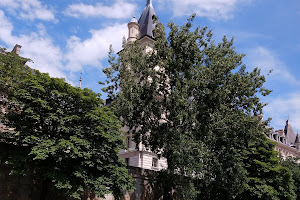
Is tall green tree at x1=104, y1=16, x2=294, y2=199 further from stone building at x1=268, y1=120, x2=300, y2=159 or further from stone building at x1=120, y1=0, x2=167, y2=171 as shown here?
stone building at x1=268, y1=120, x2=300, y2=159

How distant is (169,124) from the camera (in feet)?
70.3

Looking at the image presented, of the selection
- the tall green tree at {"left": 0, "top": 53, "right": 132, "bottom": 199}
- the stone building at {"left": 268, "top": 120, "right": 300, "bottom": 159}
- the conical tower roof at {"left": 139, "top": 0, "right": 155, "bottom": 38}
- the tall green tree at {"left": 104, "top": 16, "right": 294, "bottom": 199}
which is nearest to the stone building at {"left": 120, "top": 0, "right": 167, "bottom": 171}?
the conical tower roof at {"left": 139, "top": 0, "right": 155, "bottom": 38}

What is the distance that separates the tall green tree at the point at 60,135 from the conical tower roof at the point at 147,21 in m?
28.8

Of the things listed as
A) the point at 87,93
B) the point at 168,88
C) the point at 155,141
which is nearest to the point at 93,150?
the point at 87,93

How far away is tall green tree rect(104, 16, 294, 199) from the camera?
20.8 metres

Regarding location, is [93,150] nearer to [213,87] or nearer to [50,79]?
[50,79]

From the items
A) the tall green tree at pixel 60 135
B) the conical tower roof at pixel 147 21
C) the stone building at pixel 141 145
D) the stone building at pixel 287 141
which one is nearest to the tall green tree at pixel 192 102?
the tall green tree at pixel 60 135

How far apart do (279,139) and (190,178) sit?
60483 mm

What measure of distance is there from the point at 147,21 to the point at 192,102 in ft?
99.4

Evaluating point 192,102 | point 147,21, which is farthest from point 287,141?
point 192,102

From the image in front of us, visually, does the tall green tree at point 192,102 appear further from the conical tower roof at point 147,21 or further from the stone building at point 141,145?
the conical tower roof at point 147,21

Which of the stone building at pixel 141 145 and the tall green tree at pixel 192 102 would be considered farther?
the stone building at pixel 141 145

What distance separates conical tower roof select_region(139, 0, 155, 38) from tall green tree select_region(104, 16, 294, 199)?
73.9 ft

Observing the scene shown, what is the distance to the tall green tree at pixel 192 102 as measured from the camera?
20.8 meters
